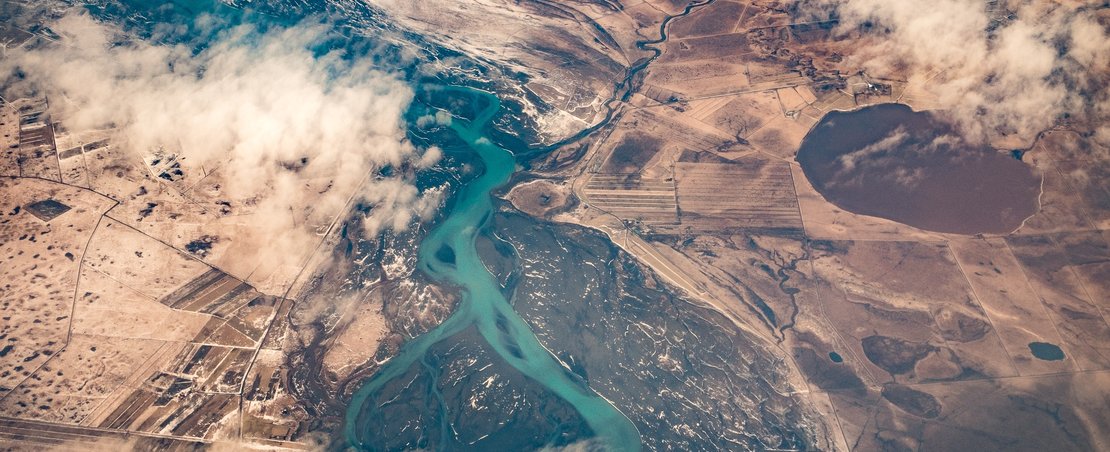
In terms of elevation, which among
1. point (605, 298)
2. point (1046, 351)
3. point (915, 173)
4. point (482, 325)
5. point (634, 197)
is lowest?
point (482, 325)

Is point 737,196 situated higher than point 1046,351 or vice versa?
point 737,196

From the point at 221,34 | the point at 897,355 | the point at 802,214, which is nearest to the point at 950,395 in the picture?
the point at 897,355

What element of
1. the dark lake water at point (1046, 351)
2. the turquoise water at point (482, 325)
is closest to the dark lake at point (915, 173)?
the dark lake water at point (1046, 351)

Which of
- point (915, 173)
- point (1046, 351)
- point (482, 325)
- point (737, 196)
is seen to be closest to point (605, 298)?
point (482, 325)

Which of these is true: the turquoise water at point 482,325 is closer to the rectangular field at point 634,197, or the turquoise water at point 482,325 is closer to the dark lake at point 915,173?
the rectangular field at point 634,197

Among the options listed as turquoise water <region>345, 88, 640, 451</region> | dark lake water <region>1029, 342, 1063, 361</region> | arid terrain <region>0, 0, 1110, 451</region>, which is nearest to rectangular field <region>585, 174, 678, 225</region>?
arid terrain <region>0, 0, 1110, 451</region>

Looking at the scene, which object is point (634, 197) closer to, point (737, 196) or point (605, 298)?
point (737, 196)
